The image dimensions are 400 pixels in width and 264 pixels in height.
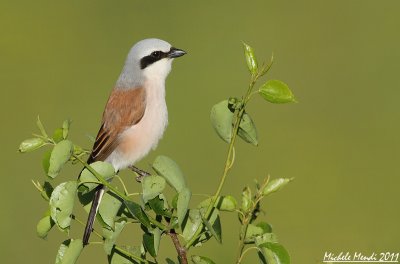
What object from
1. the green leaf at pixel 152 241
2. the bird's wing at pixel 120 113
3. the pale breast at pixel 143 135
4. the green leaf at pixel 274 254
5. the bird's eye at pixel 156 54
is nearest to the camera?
the green leaf at pixel 274 254

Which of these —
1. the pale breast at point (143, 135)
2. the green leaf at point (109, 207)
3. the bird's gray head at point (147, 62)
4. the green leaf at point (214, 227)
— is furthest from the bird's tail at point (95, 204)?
the bird's gray head at point (147, 62)

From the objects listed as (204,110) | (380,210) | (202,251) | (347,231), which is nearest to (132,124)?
(202,251)

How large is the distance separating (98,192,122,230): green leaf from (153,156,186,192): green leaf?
0.39 feet

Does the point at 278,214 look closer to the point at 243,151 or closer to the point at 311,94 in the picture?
the point at 243,151

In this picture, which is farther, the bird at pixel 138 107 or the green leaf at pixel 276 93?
the bird at pixel 138 107

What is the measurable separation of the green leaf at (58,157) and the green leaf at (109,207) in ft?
0.62

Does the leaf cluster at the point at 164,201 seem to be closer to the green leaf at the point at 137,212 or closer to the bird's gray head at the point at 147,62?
the green leaf at the point at 137,212

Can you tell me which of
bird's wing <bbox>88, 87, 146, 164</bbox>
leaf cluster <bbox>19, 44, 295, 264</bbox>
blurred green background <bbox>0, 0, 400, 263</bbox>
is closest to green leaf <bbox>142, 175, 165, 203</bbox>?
leaf cluster <bbox>19, 44, 295, 264</bbox>

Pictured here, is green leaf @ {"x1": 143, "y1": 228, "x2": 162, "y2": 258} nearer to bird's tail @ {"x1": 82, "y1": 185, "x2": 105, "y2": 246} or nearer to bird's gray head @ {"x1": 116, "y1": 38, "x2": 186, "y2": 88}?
bird's tail @ {"x1": 82, "y1": 185, "x2": 105, "y2": 246}

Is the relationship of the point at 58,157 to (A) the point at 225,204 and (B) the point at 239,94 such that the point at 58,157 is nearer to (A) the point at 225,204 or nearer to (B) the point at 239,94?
(A) the point at 225,204

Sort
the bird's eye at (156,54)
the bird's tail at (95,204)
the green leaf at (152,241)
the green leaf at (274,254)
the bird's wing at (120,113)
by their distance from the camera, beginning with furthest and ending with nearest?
the bird's eye at (156,54)
the bird's wing at (120,113)
the bird's tail at (95,204)
the green leaf at (152,241)
the green leaf at (274,254)

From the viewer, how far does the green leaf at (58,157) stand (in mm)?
1766

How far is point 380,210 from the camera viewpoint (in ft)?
19.5

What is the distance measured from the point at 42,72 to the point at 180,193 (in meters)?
6.46
